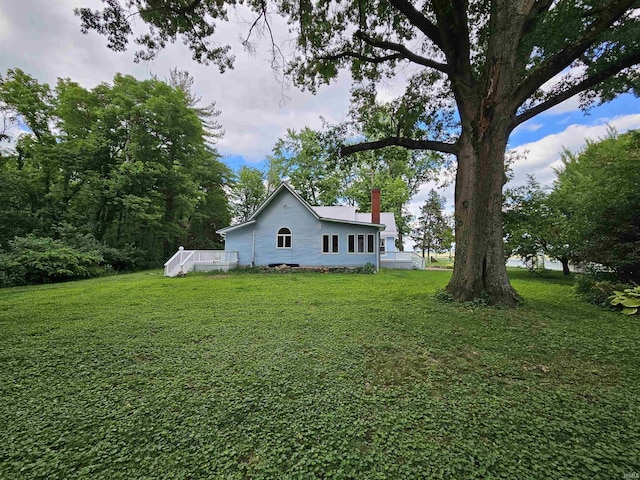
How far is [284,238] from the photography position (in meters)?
15.3

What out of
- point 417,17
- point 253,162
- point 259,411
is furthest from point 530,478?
point 253,162

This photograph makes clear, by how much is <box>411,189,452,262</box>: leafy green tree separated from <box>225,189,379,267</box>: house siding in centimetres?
2380

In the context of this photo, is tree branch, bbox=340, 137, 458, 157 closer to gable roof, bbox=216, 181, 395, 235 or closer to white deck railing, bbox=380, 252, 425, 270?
gable roof, bbox=216, 181, 395, 235

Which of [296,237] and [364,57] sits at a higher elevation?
[364,57]

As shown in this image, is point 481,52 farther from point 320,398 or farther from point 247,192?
point 247,192

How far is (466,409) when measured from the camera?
224 cm

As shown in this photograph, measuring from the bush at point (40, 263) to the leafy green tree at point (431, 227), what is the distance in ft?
111

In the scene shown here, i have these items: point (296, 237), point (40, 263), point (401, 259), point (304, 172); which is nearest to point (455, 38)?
point (296, 237)

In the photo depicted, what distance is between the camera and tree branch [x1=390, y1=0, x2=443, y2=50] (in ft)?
20.1

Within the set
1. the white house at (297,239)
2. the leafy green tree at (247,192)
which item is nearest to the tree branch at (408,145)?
the white house at (297,239)

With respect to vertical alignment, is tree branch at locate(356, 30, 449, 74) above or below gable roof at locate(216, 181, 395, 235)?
above

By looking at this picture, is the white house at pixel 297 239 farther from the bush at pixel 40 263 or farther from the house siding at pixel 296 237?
the bush at pixel 40 263

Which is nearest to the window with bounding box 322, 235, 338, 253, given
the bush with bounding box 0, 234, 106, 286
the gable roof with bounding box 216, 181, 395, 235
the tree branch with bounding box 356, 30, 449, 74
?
the gable roof with bounding box 216, 181, 395, 235

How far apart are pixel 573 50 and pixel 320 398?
7980mm
